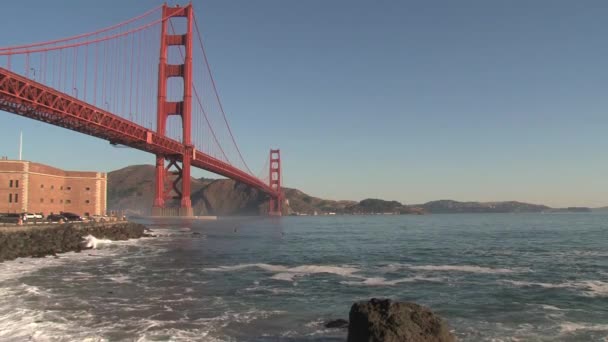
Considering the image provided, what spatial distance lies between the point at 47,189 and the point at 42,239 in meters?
24.4

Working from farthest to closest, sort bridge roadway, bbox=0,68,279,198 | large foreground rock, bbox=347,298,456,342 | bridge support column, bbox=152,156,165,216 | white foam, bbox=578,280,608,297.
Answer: bridge support column, bbox=152,156,165,216
bridge roadway, bbox=0,68,279,198
white foam, bbox=578,280,608,297
large foreground rock, bbox=347,298,456,342

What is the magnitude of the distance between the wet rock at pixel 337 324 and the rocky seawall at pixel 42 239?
2159 cm

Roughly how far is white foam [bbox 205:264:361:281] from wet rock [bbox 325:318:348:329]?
337 inches

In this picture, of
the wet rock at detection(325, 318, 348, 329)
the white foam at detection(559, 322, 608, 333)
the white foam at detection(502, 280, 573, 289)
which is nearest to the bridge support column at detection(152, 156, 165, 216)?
the white foam at detection(502, 280, 573, 289)

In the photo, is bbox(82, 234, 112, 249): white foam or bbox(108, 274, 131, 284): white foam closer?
bbox(108, 274, 131, 284): white foam

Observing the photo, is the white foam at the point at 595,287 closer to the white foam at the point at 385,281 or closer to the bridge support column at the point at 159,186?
the white foam at the point at 385,281

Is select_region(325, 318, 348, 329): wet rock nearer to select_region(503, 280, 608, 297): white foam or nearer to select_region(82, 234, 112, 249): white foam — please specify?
select_region(503, 280, 608, 297): white foam

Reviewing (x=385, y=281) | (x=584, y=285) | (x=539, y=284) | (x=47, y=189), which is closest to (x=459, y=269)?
(x=539, y=284)

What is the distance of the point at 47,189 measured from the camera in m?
53.2

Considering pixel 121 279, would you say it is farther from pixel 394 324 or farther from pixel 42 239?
pixel 42 239

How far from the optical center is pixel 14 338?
1070 centimetres

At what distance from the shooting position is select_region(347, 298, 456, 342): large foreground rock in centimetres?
894

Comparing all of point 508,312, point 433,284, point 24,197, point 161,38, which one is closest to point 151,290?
point 433,284

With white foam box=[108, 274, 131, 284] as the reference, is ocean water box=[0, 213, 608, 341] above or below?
below
